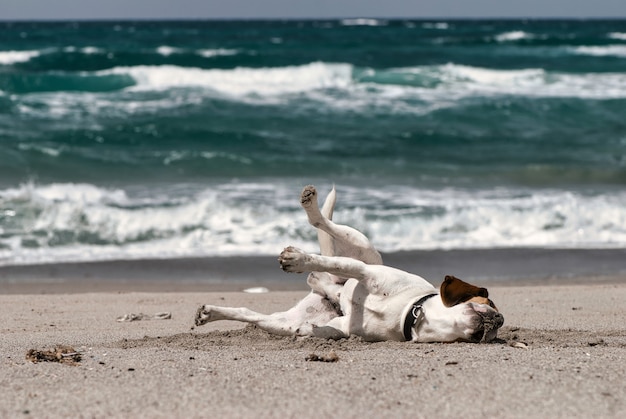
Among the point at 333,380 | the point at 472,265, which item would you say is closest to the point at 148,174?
the point at 472,265

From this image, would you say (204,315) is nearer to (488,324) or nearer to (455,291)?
(455,291)

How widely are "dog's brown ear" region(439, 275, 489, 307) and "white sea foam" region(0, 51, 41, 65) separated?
110 ft

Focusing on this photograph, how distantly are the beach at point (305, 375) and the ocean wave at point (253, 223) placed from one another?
4867 millimetres

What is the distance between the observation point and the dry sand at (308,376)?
4.19m

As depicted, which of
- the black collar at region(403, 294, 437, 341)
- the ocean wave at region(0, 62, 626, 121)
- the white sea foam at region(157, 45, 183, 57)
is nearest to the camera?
the black collar at region(403, 294, 437, 341)

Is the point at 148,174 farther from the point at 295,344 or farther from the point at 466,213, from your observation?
the point at 295,344

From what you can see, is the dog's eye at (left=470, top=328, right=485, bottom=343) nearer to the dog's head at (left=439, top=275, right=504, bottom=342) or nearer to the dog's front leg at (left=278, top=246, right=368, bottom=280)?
the dog's head at (left=439, top=275, right=504, bottom=342)

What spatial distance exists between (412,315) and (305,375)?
1039 millimetres

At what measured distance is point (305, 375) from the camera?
4.77 metres

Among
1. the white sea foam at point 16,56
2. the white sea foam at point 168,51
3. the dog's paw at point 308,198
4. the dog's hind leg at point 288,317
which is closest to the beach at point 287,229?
the dog's hind leg at point 288,317

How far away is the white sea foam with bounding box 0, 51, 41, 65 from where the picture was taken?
36.6 metres

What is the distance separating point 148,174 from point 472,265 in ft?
25.1

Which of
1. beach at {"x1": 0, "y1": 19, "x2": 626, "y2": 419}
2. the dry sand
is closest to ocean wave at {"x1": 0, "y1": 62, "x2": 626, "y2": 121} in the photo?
beach at {"x1": 0, "y1": 19, "x2": 626, "y2": 419}

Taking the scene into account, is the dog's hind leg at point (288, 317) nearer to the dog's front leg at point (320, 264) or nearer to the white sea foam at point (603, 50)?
the dog's front leg at point (320, 264)
